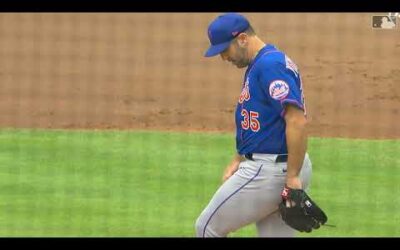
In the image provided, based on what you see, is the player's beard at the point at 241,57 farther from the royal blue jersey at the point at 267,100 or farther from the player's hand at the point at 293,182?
the player's hand at the point at 293,182

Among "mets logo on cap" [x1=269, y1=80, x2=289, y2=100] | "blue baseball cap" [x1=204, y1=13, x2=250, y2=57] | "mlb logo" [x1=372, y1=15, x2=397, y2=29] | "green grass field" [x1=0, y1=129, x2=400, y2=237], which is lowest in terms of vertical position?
"green grass field" [x1=0, y1=129, x2=400, y2=237]

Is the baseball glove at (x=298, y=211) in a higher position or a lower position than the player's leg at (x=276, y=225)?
higher

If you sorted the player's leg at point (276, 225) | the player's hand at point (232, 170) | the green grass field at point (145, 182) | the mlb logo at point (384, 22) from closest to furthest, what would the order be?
the player's leg at point (276, 225)
the player's hand at point (232, 170)
the green grass field at point (145, 182)
the mlb logo at point (384, 22)

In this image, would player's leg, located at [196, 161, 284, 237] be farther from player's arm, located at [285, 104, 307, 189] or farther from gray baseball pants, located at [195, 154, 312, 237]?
player's arm, located at [285, 104, 307, 189]

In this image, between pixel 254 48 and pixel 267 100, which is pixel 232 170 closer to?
pixel 267 100

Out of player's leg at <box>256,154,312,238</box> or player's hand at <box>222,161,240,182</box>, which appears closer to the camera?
player's leg at <box>256,154,312,238</box>

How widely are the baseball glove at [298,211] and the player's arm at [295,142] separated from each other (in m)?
0.04

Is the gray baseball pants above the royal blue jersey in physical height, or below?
below

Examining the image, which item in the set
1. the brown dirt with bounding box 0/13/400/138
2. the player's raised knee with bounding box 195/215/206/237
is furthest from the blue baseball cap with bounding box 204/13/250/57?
the brown dirt with bounding box 0/13/400/138

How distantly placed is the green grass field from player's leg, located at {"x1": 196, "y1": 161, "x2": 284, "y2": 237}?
7.49 feet

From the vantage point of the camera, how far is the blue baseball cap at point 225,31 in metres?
5.14

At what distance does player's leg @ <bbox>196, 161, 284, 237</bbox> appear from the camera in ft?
16.8

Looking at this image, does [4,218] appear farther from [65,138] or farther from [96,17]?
[96,17]

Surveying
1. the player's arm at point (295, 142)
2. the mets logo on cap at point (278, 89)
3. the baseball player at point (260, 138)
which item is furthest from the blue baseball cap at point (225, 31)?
the player's arm at point (295, 142)
